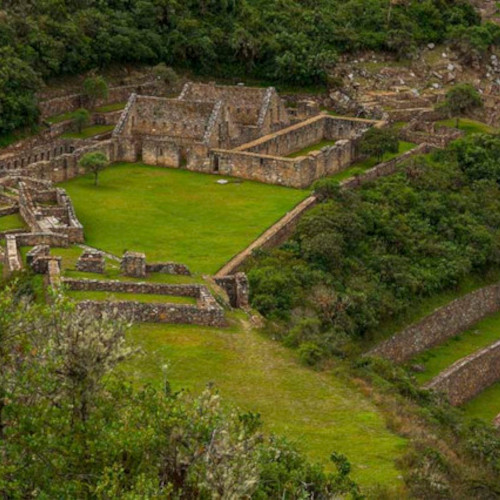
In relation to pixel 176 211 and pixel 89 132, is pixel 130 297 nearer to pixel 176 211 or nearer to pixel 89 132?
pixel 176 211

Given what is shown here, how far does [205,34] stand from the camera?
103 meters

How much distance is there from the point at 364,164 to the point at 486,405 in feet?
86.9

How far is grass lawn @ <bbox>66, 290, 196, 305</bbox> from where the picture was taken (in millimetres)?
→ 42775

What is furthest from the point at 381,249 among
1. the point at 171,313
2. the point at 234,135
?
the point at 171,313

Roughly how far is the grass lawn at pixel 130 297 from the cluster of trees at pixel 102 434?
15.1m

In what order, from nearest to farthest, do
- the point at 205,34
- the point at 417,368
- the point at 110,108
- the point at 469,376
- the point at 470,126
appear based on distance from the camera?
the point at 469,376, the point at 417,368, the point at 110,108, the point at 470,126, the point at 205,34

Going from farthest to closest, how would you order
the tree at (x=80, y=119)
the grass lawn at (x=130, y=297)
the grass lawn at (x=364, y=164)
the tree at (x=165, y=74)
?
the tree at (x=165, y=74) → the tree at (x=80, y=119) → the grass lawn at (x=364, y=164) → the grass lawn at (x=130, y=297)

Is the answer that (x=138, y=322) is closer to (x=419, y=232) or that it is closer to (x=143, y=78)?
(x=419, y=232)

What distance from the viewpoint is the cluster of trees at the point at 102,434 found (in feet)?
78.6

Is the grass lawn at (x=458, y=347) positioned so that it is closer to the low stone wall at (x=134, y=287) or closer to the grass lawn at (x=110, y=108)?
the low stone wall at (x=134, y=287)

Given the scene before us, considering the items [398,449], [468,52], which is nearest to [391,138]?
[468,52]

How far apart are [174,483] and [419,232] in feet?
154

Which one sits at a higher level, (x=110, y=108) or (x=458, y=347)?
(x=110, y=108)

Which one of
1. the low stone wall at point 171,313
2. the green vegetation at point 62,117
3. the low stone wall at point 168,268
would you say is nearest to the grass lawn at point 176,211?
the low stone wall at point 168,268
